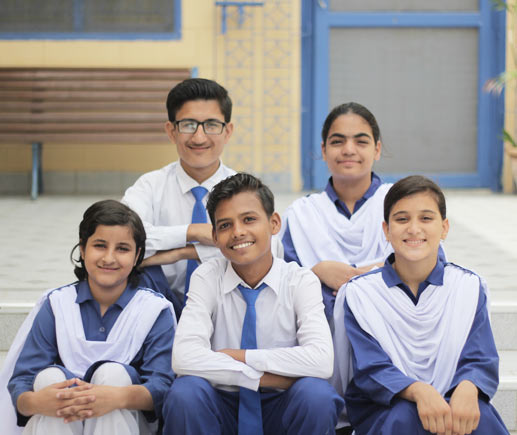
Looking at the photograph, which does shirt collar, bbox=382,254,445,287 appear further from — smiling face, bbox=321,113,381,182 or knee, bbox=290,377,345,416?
smiling face, bbox=321,113,381,182

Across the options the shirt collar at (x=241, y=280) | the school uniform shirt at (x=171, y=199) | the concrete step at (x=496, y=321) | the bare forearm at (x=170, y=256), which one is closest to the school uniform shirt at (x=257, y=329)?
the shirt collar at (x=241, y=280)

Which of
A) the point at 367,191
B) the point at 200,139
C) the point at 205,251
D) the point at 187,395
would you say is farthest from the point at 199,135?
the point at 187,395

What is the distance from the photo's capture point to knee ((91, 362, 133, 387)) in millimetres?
2166

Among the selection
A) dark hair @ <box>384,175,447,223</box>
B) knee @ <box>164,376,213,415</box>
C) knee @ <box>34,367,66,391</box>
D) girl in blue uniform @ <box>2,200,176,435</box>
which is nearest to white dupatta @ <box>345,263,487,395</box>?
dark hair @ <box>384,175,447,223</box>

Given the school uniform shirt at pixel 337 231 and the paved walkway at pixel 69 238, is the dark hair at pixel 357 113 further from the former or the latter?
the paved walkway at pixel 69 238

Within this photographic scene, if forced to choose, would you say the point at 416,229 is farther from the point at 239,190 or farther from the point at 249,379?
the point at 249,379

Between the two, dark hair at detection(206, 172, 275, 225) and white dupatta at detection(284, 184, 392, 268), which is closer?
dark hair at detection(206, 172, 275, 225)

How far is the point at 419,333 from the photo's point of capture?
89.7 inches

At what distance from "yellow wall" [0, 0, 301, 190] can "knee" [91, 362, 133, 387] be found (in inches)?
159

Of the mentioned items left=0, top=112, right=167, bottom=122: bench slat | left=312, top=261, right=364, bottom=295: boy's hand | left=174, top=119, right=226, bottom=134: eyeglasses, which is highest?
left=0, top=112, right=167, bottom=122: bench slat

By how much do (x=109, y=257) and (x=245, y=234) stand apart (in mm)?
413

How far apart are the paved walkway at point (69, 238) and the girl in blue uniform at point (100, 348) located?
0.82 m

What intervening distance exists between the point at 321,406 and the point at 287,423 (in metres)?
0.12

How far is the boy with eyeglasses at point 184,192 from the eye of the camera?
8.81 feet
